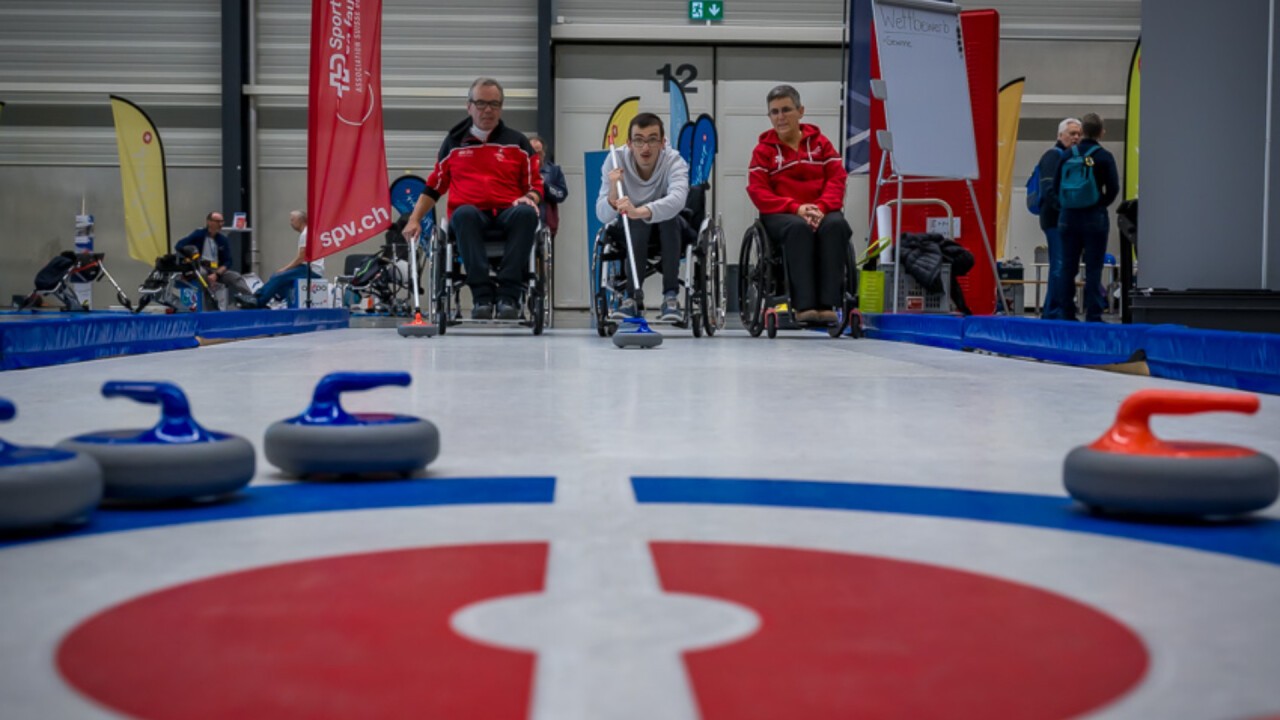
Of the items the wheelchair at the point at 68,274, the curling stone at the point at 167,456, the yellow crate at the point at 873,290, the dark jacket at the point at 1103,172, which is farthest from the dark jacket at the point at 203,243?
the curling stone at the point at 167,456

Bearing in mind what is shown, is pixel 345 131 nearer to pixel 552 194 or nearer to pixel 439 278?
pixel 552 194

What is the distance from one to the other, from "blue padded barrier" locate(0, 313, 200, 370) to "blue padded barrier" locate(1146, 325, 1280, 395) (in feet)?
10.9

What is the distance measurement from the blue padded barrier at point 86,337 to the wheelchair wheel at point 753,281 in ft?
8.51

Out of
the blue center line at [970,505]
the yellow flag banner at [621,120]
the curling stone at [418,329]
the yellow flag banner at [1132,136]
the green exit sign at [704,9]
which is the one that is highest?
the green exit sign at [704,9]

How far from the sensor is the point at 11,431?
2061 mm

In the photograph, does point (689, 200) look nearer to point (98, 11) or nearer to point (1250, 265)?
point (1250, 265)

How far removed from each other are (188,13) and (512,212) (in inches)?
387

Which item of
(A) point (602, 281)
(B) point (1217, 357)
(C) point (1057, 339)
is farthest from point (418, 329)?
(B) point (1217, 357)

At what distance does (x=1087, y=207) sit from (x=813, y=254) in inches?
54.3

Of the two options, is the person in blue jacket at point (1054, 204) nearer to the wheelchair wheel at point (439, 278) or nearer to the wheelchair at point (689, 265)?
the wheelchair at point (689, 265)

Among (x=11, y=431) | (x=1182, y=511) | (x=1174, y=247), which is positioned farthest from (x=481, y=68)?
(x=1182, y=511)

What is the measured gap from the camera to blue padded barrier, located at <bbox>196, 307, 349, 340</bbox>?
5992mm

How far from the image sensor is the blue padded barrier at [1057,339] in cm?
385

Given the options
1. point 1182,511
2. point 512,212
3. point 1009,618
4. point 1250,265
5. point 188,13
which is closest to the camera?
point 1009,618
